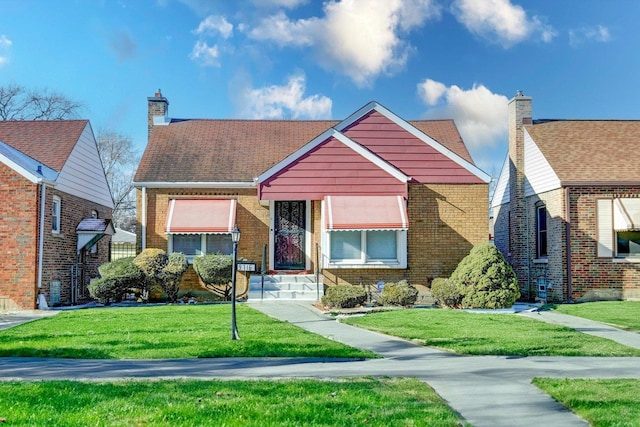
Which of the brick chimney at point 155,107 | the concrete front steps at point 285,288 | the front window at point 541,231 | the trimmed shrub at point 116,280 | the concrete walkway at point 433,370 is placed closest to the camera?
the concrete walkway at point 433,370

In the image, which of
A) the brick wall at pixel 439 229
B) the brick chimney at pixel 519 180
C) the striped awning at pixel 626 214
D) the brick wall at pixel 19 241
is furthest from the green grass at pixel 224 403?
the brick chimney at pixel 519 180

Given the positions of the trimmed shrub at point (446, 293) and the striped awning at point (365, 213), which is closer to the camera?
the trimmed shrub at point (446, 293)

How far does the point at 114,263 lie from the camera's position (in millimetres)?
18875

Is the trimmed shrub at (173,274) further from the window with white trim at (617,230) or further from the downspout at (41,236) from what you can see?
the window with white trim at (617,230)

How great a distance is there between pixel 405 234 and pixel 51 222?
10.8 m

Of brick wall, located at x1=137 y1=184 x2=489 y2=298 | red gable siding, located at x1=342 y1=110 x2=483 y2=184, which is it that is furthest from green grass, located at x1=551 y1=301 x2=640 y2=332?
red gable siding, located at x1=342 y1=110 x2=483 y2=184

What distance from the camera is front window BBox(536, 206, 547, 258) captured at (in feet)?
71.4

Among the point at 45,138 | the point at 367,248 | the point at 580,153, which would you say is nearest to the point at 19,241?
the point at 45,138

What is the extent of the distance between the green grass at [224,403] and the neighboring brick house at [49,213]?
11.1 m

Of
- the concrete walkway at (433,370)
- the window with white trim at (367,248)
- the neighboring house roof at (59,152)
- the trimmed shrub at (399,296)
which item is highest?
the neighboring house roof at (59,152)

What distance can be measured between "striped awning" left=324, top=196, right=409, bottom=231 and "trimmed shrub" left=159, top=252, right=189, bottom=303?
14.9ft

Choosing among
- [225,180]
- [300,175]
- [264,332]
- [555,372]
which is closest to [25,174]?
[225,180]

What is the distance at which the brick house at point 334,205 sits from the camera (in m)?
20.1

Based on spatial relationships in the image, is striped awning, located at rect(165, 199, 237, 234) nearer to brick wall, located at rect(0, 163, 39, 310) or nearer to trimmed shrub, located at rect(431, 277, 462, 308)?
brick wall, located at rect(0, 163, 39, 310)
